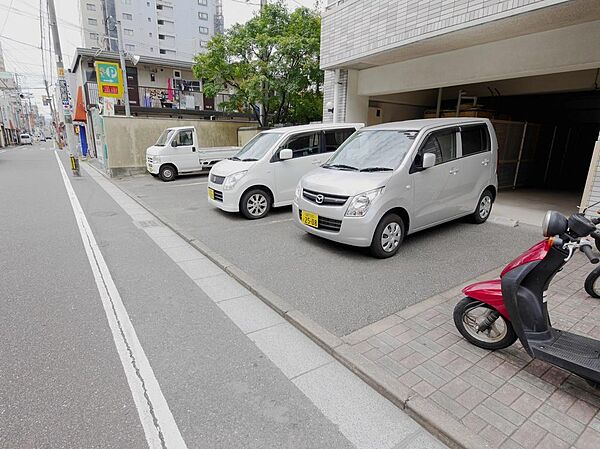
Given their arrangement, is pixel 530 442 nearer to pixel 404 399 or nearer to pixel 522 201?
pixel 404 399

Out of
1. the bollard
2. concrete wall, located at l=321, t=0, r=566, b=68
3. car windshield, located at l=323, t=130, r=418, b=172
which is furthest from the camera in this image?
the bollard

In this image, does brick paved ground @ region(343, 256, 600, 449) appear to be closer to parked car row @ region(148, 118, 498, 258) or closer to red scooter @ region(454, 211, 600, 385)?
red scooter @ region(454, 211, 600, 385)

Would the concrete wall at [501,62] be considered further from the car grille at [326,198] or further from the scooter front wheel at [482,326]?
the scooter front wheel at [482,326]

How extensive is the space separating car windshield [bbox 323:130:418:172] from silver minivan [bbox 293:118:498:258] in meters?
0.01

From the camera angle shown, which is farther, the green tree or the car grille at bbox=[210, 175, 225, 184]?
the green tree

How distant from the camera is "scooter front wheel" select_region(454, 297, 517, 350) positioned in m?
2.64

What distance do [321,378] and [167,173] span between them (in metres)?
11.5

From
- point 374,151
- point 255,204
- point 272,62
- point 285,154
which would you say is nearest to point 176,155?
point 272,62

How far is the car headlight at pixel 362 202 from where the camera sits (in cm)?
434

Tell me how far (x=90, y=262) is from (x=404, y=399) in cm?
444

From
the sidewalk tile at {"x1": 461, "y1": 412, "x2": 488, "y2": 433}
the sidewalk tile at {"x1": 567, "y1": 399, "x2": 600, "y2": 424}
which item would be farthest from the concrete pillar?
the sidewalk tile at {"x1": 461, "y1": 412, "x2": 488, "y2": 433}

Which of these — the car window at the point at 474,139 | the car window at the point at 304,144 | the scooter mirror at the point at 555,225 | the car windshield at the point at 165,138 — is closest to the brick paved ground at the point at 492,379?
the scooter mirror at the point at 555,225

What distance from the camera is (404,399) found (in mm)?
2199

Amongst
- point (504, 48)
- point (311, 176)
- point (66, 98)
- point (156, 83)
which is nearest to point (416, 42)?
point (504, 48)
